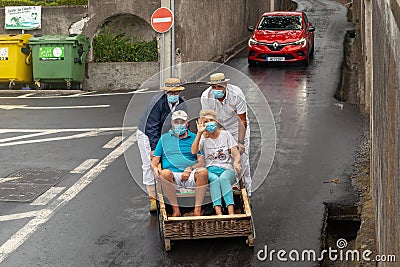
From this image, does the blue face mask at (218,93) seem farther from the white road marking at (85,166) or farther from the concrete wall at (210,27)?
A: the concrete wall at (210,27)

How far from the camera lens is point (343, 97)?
17.4 metres

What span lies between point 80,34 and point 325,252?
44.4ft

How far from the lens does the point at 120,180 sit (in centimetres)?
1054

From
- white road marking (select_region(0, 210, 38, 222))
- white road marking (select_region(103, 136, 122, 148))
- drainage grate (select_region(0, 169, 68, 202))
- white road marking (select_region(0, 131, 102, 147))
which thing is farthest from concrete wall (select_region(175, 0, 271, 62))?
white road marking (select_region(0, 210, 38, 222))

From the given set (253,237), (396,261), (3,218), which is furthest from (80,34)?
(396,261)

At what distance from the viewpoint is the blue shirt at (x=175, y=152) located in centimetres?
841

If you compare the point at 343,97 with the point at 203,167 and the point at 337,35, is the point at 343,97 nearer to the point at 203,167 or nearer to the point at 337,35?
the point at 203,167

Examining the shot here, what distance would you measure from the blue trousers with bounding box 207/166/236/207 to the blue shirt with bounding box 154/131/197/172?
13.2 inches

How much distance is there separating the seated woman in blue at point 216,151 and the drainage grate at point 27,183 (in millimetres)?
2912

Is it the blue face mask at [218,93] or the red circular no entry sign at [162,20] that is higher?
the red circular no entry sign at [162,20]

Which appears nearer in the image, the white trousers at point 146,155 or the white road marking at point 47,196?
the white trousers at point 146,155

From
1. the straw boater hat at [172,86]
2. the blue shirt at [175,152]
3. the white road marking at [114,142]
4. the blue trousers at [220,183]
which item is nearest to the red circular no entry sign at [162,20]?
the white road marking at [114,142]

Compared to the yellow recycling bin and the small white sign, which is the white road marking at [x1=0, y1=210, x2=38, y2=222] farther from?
the small white sign

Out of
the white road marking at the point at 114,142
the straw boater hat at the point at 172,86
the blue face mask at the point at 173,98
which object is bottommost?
the white road marking at the point at 114,142
